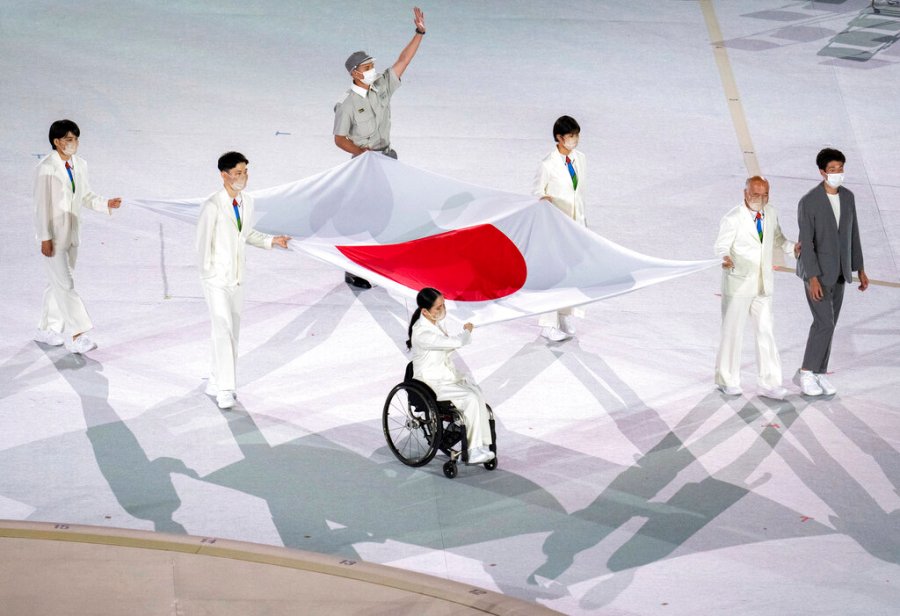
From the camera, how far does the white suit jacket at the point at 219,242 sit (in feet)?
30.7

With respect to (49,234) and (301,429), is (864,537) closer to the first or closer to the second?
(301,429)

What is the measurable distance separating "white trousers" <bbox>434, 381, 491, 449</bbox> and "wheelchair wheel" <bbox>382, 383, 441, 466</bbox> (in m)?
0.14

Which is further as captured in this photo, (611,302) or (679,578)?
(611,302)

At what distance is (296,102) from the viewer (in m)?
16.4

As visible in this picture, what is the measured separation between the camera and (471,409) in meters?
8.41

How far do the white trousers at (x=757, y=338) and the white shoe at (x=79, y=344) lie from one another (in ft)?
16.8

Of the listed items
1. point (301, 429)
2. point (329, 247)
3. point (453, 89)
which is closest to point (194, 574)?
point (301, 429)

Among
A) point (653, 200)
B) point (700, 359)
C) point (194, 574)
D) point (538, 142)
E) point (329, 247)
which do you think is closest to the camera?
point (194, 574)

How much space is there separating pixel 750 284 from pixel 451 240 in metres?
2.41

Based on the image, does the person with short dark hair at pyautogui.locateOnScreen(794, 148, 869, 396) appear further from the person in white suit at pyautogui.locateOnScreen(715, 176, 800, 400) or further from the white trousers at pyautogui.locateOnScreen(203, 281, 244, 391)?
the white trousers at pyautogui.locateOnScreen(203, 281, 244, 391)

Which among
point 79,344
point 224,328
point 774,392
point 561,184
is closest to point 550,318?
point 561,184

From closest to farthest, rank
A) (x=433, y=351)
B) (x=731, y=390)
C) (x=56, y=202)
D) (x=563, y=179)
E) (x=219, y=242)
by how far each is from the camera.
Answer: (x=433, y=351) → (x=219, y=242) → (x=731, y=390) → (x=56, y=202) → (x=563, y=179)

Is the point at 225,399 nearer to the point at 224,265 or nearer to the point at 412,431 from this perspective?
the point at 224,265

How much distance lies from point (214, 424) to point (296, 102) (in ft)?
26.1
